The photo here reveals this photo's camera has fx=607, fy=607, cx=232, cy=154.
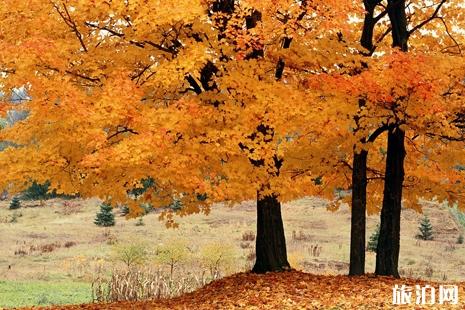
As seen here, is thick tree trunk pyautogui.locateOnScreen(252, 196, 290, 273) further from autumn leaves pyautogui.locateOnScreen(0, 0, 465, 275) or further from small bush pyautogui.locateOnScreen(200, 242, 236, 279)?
small bush pyautogui.locateOnScreen(200, 242, 236, 279)

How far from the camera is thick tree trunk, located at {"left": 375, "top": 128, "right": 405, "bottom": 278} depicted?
15.2 m

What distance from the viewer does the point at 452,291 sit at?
11828 mm

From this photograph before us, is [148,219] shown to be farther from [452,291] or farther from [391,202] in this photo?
[452,291]

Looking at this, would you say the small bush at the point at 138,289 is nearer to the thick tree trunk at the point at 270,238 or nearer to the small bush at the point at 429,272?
the thick tree trunk at the point at 270,238

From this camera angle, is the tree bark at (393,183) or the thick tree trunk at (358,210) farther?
the thick tree trunk at (358,210)

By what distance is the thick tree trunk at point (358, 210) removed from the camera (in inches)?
613

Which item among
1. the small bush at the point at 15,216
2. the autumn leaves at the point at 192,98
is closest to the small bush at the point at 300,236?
the small bush at the point at 15,216

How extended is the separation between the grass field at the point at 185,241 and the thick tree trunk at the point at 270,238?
45.2ft

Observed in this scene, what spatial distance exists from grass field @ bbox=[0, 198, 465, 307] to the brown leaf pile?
13.7 m

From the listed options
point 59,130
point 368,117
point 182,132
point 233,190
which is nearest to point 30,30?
point 59,130

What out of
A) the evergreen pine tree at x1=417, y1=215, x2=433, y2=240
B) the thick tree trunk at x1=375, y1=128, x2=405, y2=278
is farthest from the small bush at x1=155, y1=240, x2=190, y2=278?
the evergreen pine tree at x1=417, y1=215, x2=433, y2=240

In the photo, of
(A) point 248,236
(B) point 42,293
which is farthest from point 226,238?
(B) point 42,293

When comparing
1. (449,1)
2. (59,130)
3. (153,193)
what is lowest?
(153,193)

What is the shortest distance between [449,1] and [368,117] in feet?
16.5
